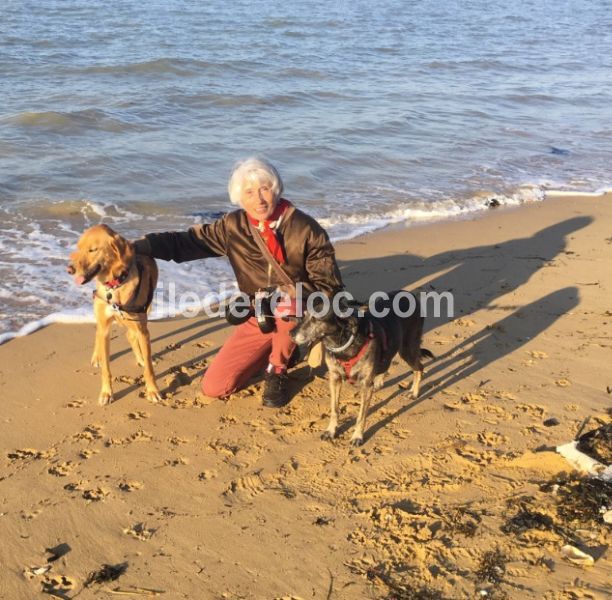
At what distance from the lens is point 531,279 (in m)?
7.09

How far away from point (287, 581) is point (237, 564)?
282 millimetres

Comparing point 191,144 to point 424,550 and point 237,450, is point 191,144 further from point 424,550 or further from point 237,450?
point 424,550

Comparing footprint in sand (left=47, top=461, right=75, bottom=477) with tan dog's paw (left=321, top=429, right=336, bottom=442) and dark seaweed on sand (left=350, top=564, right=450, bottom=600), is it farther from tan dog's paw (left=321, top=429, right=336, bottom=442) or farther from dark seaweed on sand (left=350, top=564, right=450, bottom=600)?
dark seaweed on sand (left=350, top=564, right=450, bottom=600)

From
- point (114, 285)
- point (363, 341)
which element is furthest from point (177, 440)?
point (363, 341)

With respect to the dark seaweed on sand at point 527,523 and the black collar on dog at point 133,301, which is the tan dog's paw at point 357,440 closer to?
the dark seaweed on sand at point 527,523

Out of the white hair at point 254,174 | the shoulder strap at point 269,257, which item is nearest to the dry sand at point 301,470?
the shoulder strap at point 269,257

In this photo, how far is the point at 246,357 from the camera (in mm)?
5102

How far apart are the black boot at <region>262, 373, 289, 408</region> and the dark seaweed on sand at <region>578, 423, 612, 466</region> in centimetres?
207

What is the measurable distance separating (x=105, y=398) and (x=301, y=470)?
1.69 metres

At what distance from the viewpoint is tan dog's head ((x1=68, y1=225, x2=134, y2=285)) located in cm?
447

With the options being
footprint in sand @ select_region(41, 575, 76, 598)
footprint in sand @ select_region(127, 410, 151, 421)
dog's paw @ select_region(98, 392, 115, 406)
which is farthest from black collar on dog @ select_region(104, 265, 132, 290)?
footprint in sand @ select_region(41, 575, 76, 598)

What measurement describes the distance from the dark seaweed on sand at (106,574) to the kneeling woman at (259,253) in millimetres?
1784

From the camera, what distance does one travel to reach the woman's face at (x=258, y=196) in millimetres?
4547

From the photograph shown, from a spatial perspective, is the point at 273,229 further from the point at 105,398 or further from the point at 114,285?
the point at 105,398
